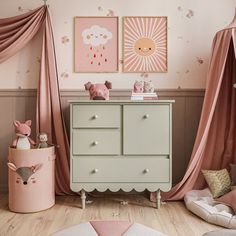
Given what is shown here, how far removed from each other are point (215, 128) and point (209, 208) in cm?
89

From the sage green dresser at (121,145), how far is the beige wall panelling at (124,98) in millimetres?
562

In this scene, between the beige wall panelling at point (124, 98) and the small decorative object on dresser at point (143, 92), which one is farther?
the beige wall panelling at point (124, 98)

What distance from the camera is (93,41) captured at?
3.45 meters

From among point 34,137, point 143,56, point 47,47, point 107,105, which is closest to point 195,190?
point 107,105

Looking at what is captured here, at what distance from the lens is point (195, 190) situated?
3.27 m

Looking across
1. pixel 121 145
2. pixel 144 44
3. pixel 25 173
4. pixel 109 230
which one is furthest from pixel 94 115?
pixel 109 230

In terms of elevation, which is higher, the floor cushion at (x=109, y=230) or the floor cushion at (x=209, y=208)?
the floor cushion at (x=109, y=230)

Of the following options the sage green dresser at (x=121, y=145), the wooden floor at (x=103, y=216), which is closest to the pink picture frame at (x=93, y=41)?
the sage green dresser at (x=121, y=145)

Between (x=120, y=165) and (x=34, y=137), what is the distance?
1064mm

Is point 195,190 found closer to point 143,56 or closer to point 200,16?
point 143,56

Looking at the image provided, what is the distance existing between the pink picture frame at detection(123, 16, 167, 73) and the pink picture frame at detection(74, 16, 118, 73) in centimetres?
15

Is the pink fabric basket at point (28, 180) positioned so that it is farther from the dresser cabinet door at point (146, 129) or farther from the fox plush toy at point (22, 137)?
the dresser cabinet door at point (146, 129)

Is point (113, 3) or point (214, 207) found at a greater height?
point (113, 3)

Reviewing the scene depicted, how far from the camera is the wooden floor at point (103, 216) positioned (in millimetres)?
2523
